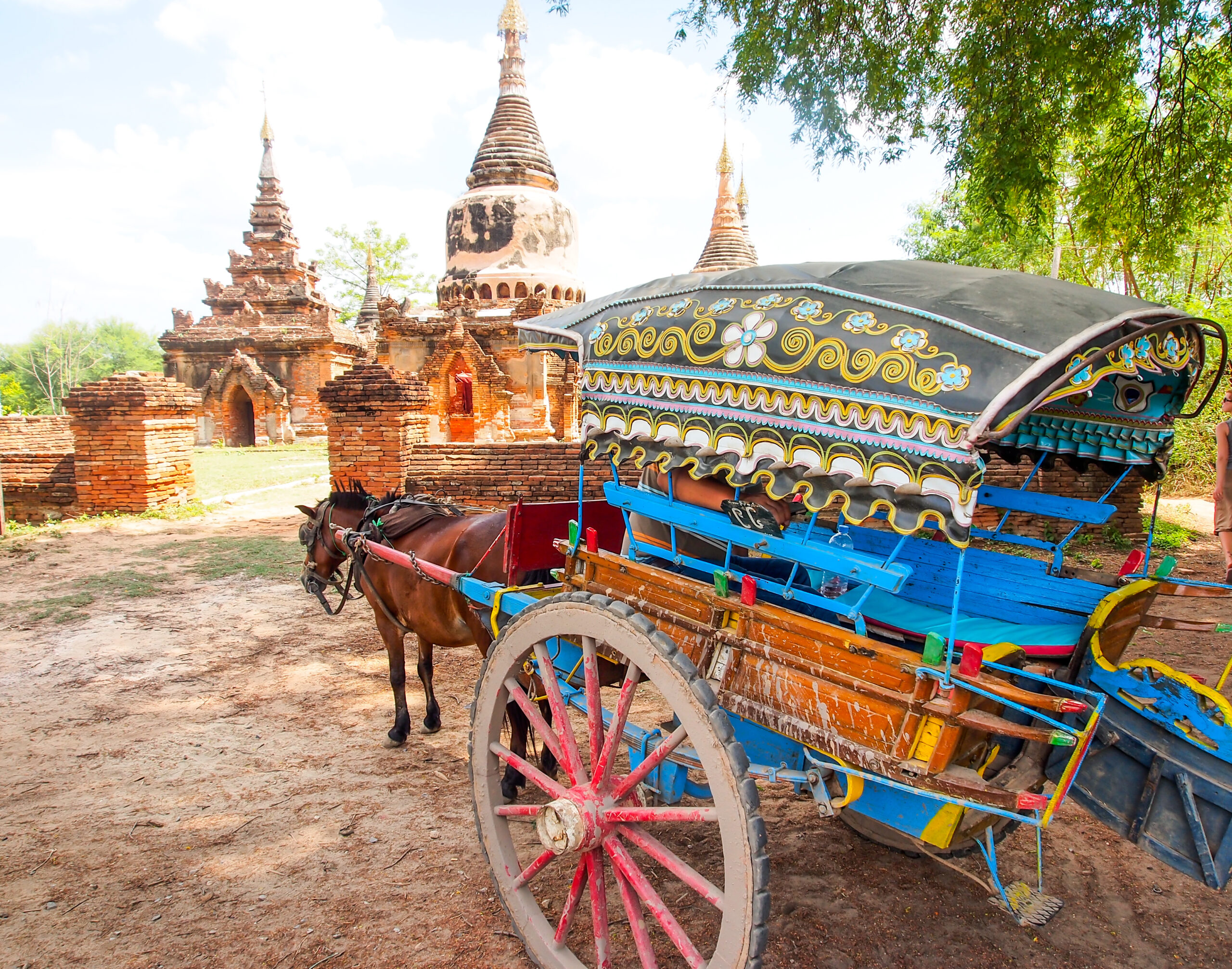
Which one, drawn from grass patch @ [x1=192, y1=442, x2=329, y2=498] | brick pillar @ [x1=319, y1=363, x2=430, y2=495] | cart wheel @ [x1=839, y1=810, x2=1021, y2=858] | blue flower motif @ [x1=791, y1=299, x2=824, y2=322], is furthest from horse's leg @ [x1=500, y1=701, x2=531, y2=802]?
grass patch @ [x1=192, y1=442, x2=329, y2=498]

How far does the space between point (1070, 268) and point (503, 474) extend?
577 inches

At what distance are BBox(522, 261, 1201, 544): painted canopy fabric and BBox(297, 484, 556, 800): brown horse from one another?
1.32 meters

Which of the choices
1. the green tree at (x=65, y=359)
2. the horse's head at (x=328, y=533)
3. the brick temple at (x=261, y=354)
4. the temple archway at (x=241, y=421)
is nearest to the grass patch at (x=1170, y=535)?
the horse's head at (x=328, y=533)

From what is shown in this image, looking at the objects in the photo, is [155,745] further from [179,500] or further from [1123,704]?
[179,500]

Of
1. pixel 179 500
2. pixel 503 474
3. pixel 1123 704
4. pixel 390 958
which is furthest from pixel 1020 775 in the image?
pixel 179 500

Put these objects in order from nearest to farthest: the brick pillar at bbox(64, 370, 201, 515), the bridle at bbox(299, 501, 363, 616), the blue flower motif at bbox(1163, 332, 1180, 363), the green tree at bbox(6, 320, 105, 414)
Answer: the blue flower motif at bbox(1163, 332, 1180, 363) → the bridle at bbox(299, 501, 363, 616) → the brick pillar at bbox(64, 370, 201, 515) → the green tree at bbox(6, 320, 105, 414)

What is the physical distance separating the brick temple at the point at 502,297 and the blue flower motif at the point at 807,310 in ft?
48.4

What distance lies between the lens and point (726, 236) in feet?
73.2

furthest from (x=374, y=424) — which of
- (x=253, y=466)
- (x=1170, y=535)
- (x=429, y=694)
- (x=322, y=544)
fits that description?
(x=253, y=466)

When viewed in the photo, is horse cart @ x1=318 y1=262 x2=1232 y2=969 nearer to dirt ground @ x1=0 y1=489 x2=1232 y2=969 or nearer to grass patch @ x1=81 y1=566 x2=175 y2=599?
dirt ground @ x1=0 y1=489 x2=1232 y2=969

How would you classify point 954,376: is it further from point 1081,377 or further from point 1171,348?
point 1171,348

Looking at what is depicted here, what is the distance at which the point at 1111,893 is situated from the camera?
9.21ft

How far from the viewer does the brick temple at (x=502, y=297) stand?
59.0 feet

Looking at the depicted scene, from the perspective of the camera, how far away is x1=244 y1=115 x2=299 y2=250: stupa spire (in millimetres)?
27672
